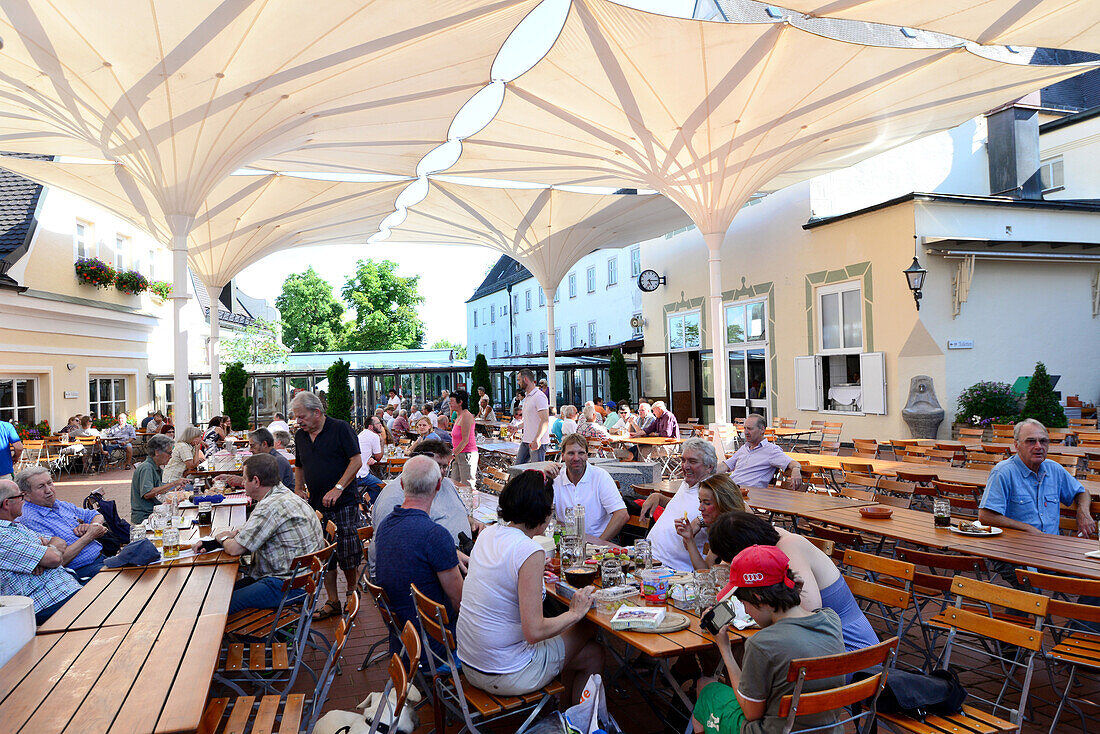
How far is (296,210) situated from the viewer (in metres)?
18.4

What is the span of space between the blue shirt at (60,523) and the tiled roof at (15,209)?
14.0 m

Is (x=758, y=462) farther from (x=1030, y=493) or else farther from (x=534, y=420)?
(x=534, y=420)

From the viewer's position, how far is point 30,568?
14.7 feet

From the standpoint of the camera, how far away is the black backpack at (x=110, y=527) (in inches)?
242

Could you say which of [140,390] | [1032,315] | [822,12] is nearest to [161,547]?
[822,12]

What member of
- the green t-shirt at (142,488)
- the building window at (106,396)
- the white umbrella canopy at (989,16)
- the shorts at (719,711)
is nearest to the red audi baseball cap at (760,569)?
the shorts at (719,711)

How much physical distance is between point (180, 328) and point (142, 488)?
13.0 ft

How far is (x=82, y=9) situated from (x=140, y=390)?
17712 mm

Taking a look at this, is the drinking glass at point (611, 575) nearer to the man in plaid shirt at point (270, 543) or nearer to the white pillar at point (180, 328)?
the man in plaid shirt at point (270, 543)

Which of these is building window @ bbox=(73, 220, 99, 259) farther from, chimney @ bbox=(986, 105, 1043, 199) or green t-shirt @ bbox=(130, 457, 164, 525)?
chimney @ bbox=(986, 105, 1043, 199)

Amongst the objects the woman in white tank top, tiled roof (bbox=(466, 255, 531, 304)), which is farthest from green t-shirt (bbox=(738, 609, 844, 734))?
tiled roof (bbox=(466, 255, 531, 304))

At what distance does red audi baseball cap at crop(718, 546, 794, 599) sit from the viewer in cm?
290

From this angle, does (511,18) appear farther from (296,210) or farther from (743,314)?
(743,314)

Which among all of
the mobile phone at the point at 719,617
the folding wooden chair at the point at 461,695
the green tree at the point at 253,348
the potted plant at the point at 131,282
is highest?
the potted plant at the point at 131,282
